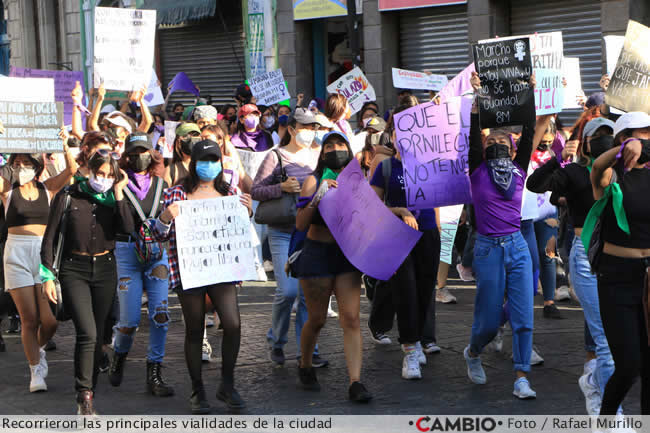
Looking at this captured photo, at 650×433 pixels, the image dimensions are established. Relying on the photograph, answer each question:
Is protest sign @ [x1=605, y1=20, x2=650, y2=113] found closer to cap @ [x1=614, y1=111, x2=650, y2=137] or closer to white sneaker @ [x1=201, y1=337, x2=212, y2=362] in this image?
cap @ [x1=614, y1=111, x2=650, y2=137]

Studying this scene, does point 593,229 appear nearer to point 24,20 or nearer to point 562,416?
point 562,416

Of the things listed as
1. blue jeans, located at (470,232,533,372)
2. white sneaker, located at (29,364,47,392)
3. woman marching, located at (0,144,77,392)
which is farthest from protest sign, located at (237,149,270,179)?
blue jeans, located at (470,232,533,372)

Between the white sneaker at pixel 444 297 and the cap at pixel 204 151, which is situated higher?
the cap at pixel 204 151

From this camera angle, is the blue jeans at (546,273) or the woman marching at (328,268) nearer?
the woman marching at (328,268)

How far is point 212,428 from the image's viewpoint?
6.48m

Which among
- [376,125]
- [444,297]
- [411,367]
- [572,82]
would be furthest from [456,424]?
[572,82]

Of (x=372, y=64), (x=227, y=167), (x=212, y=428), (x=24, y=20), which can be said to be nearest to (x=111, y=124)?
(x=227, y=167)

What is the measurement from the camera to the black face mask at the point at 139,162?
7.35 m

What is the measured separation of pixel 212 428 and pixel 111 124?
316cm

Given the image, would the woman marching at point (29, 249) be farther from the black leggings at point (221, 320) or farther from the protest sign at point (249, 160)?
the protest sign at point (249, 160)

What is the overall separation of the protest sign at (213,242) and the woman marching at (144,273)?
0.55 m

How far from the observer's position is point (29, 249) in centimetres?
788

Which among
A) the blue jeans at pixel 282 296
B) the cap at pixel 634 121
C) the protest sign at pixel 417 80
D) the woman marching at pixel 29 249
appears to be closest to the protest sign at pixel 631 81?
the cap at pixel 634 121

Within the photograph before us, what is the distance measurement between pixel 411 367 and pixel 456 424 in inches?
47.0
